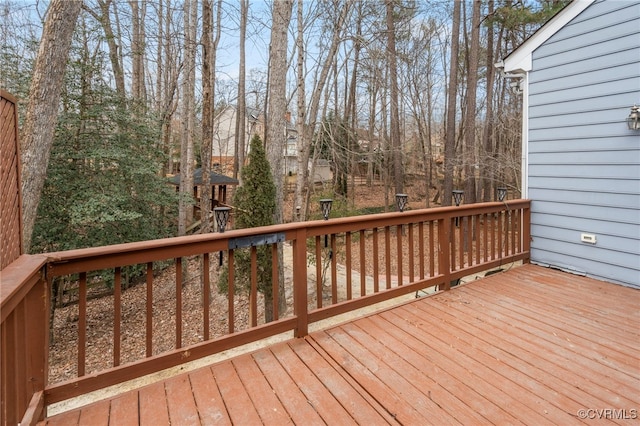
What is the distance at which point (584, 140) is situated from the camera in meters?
3.70

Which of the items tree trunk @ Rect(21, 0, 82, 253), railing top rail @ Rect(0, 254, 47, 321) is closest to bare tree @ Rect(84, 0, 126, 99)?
tree trunk @ Rect(21, 0, 82, 253)

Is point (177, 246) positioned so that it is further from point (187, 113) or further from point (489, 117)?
point (489, 117)

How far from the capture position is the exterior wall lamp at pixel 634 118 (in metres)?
3.19

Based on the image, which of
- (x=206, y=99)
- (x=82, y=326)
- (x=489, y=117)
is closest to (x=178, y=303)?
(x=82, y=326)

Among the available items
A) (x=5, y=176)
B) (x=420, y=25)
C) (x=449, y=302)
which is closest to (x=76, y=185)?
(x=5, y=176)

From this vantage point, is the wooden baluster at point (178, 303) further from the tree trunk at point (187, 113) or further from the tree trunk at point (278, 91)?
the tree trunk at point (187, 113)

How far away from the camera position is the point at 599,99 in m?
3.55

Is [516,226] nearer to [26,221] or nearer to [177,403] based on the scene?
[177,403]

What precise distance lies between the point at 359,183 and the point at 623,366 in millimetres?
17295

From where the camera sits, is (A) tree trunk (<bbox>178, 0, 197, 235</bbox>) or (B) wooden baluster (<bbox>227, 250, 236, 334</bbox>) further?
(A) tree trunk (<bbox>178, 0, 197, 235</bbox>)

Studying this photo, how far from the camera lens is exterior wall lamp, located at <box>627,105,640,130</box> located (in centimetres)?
319

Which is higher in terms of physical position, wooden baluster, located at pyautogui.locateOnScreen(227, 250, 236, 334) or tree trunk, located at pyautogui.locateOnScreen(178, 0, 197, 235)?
tree trunk, located at pyautogui.locateOnScreen(178, 0, 197, 235)

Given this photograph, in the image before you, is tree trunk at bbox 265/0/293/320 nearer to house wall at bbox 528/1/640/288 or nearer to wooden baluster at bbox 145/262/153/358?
wooden baluster at bbox 145/262/153/358

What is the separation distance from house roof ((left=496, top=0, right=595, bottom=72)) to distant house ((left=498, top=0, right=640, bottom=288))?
0.04 ft
